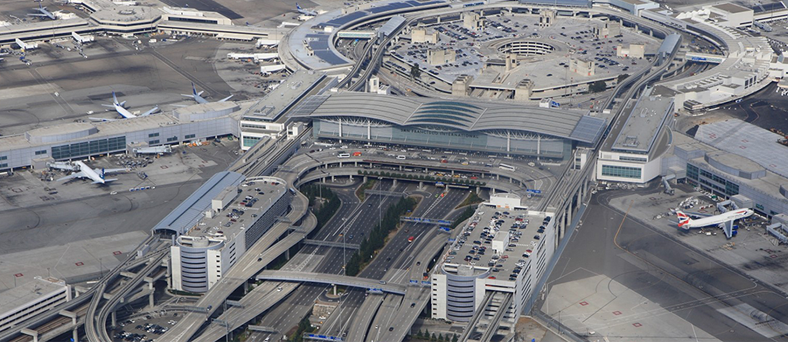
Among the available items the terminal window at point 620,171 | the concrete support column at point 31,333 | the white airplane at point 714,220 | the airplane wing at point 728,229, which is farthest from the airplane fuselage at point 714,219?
the concrete support column at point 31,333

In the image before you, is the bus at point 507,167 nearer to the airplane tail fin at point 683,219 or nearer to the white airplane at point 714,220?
the airplane tail fin at point 683,219

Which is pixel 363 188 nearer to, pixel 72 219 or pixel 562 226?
pixel 562 226

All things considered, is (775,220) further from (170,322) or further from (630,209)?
(170,322)

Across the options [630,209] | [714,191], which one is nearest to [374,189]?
[630,209]


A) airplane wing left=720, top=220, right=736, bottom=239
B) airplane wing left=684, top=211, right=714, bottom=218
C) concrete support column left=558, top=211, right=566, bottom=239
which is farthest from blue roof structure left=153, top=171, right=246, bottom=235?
airplane wing left=720, top=220, right=736, bottom=239

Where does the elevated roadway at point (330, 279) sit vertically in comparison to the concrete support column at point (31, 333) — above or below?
above
